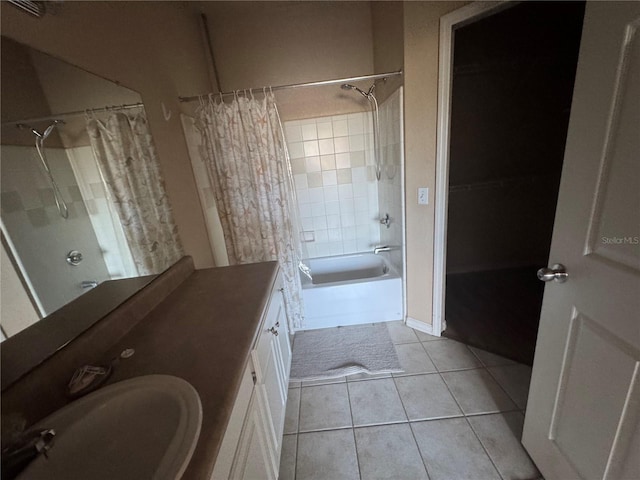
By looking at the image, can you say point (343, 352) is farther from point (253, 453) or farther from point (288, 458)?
point (253, 453)

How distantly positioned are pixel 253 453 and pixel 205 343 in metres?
0.39

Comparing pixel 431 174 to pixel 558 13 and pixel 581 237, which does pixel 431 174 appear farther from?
pixel 558 13

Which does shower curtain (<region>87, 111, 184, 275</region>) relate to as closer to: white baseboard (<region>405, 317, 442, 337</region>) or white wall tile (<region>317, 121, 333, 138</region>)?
white wall tile (<region>317, 121, 333, 138</region>)

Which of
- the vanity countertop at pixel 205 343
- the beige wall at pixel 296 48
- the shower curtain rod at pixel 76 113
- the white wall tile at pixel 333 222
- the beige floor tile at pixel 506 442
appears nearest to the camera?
the vanity countertop at pixel 205 343

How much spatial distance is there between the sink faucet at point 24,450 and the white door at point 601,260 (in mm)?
1400

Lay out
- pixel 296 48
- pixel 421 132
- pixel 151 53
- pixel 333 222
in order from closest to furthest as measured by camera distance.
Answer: pixel 151 53 < pixel 421 132 < pixel 296 48 < pixel 333 222

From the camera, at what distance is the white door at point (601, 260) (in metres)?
0.65

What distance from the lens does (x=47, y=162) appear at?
30.7 inches

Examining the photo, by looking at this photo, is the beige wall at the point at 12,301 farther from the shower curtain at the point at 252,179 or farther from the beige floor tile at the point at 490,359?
the beige floor tile at the point at 490,359

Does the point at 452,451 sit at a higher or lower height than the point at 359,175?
lower

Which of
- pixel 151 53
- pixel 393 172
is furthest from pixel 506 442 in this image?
pixel 151 53

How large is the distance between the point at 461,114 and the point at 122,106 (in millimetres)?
2790

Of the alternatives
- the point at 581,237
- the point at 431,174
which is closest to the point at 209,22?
the point at 431,174

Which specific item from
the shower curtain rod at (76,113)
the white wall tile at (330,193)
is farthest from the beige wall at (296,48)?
the shower curtain rod at (76,113)
